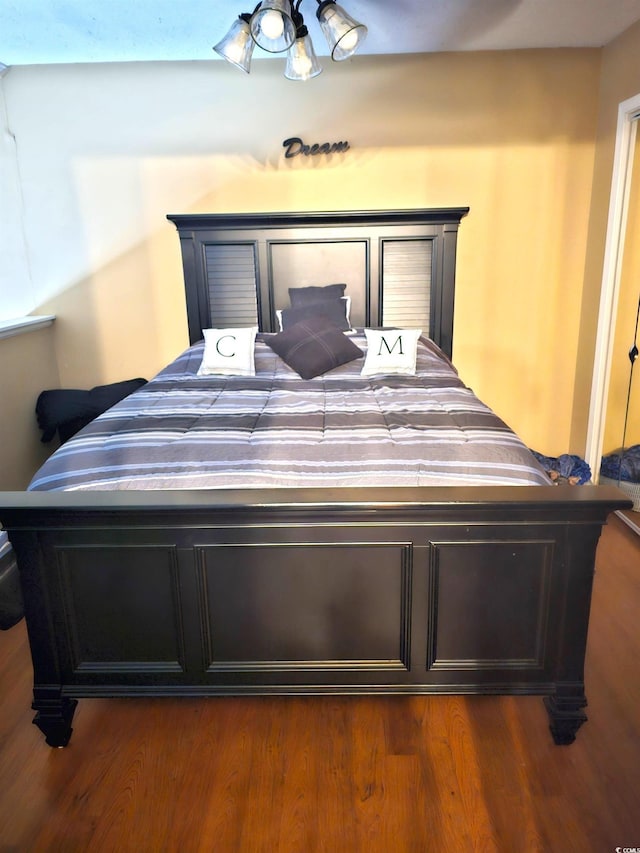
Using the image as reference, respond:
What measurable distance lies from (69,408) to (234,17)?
226 cm

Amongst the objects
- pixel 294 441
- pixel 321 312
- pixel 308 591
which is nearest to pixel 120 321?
pixel 321 312

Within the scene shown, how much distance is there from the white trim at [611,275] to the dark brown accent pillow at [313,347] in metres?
1.44

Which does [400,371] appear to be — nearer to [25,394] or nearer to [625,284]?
[625,284]

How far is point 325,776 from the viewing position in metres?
1.56

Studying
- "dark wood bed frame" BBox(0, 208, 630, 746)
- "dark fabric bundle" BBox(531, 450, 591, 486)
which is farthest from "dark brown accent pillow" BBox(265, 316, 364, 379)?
"dark wood bed frame" BBox(0, 208, 630, 746)

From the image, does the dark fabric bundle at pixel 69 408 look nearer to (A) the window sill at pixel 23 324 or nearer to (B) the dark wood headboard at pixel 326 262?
(A) the window sill at pixel 23 324

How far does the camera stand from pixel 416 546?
154 cm

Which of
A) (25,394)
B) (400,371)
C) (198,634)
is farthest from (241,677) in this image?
(25,394)

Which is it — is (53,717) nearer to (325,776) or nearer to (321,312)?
(325,776)

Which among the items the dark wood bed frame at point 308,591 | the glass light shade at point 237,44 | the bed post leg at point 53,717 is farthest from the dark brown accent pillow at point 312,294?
the bed post leg at point 53,717

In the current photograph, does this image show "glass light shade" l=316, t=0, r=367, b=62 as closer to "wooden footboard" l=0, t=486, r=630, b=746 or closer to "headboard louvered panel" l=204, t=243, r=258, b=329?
"headboard louvered panel" l=204, t=243, r=258, b=329

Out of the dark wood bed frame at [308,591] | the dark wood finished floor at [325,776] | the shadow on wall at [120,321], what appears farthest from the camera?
the shadow on wall at [120,321]

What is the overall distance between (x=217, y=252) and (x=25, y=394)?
142cm

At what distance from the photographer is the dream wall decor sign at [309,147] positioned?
138 inches
